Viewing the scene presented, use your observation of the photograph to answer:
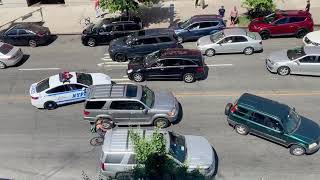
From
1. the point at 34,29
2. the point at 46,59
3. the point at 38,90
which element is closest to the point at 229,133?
the point at 38,90

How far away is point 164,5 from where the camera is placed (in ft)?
125

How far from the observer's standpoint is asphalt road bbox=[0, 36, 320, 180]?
20.3m

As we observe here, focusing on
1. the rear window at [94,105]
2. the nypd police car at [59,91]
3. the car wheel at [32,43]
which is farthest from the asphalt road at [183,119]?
the rear window at [94,105]

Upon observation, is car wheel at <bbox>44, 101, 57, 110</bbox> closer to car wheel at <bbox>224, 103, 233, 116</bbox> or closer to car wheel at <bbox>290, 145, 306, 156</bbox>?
car wheel at <bbox>224, 103, 233, 116</bbox>

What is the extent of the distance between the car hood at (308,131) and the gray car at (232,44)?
843 cm

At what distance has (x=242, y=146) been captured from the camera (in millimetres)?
21453

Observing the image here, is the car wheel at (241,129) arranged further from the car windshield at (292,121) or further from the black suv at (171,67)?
the black suv at (171,67)

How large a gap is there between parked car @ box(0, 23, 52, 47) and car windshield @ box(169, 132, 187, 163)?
1561 cm

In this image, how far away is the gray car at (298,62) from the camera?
1043 inches

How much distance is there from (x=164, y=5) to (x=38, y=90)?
53.7 ft

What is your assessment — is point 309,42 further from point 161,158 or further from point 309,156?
point 161,158

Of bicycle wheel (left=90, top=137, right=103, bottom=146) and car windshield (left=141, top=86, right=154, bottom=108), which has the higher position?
car windshield (left=141, top=86, right=154, bottom=108)

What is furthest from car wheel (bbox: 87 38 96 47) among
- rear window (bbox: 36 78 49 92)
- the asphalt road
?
rear window (bbox: 36 78 49 92)

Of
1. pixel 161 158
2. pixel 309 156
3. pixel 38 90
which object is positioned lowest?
pixel 309 156
